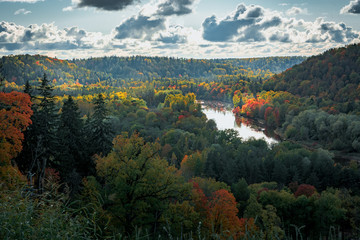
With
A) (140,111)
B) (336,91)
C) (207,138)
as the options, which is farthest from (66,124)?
(336,91)

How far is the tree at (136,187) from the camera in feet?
63.0

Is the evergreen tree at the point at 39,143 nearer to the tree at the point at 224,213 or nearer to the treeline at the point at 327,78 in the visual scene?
the tree at the point at 224,213

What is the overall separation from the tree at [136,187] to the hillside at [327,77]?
108 m

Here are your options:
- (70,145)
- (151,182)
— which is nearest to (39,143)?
(70,145)

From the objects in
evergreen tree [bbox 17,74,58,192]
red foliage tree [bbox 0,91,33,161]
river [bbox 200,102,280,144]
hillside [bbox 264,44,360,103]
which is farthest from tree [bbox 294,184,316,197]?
hillside [bbox 264,44,360,103]

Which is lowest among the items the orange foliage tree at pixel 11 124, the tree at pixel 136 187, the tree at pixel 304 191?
the tree at pixel 304 191

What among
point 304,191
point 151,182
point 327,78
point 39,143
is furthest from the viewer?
point 327,78

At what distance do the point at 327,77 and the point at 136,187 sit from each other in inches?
5733

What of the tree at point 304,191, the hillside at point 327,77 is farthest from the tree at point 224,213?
the hillside at point 327,77

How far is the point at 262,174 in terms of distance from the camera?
47875 mm

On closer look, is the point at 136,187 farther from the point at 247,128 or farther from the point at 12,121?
the point at 247,128

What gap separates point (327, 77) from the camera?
5620 inches

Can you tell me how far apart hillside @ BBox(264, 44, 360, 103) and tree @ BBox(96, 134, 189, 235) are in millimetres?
108230

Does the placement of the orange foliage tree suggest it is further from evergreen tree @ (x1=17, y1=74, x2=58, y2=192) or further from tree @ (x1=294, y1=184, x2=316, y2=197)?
tree @ (x1=294, y1=184, x2=316, y2=197)
